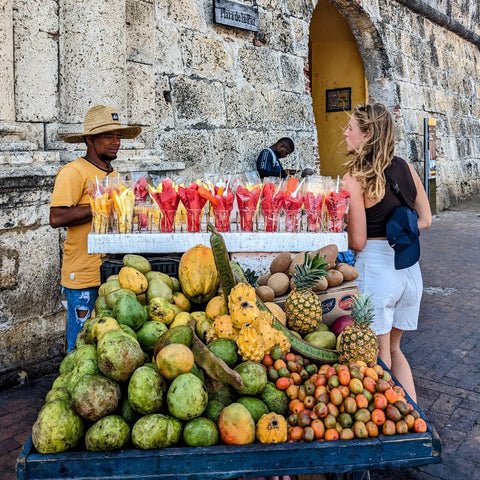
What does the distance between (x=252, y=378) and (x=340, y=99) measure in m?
10.7

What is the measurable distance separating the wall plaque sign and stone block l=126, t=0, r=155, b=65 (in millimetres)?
1181

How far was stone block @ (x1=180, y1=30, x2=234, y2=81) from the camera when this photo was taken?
6.35 metres

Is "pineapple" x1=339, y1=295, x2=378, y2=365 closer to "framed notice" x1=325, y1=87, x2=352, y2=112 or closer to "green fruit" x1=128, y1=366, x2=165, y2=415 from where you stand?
"green fruit" x1=128, y1=366, x2=165, y2=415

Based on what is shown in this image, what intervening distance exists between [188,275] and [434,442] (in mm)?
1274

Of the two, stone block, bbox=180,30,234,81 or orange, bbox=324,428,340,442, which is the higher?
stone block, bbox=180,30,234,81

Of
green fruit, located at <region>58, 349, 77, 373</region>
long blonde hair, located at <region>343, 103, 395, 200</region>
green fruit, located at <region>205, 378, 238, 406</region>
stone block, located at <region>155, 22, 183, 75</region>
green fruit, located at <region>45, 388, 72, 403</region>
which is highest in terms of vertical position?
stone block, located at <region>155, 22, 183, 75</region>

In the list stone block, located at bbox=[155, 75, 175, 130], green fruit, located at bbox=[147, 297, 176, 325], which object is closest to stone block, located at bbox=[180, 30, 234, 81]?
stone block, located at bbox=[155, 75, 175, 130]

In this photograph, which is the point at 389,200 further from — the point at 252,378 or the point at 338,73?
the point at 338,73

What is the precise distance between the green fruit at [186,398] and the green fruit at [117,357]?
A: 0.60 feet

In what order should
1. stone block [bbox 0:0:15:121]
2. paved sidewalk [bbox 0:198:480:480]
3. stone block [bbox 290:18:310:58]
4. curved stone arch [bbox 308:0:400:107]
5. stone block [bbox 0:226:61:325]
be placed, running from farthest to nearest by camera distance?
1. curved stone arch [bbox 308:0:400:107]
2. stone block [bbox 290:18:310:58]
3. stone block [bbox 0:226:61:325]
4. stone block [bbox 0:0:15:121]
5. paved sidewalk [bbox 0:198:480:480]

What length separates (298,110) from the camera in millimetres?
8242

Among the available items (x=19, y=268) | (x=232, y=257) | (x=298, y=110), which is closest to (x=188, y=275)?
(x=232, y=257)

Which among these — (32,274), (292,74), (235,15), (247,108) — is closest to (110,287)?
(32,274)

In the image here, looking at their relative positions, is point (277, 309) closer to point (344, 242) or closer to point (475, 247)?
point (344, 242)
